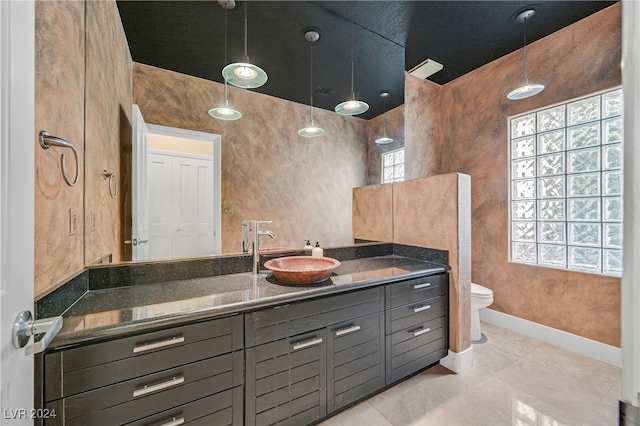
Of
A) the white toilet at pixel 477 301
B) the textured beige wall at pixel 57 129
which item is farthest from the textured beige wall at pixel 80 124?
the white toilet at pixel 477 301

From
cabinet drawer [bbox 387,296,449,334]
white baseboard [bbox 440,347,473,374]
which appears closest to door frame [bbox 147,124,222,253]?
cabinet drawer [bbox 387,296,449,334]

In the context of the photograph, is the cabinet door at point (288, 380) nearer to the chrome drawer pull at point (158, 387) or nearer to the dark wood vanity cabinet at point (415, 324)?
the chrome drawer pull at point (158, 387)

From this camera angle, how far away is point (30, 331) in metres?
0.60

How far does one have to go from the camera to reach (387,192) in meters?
2.48

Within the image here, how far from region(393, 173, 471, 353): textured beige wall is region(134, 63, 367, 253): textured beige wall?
0.62 m

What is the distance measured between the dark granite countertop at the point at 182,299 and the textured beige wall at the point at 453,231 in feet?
1.12

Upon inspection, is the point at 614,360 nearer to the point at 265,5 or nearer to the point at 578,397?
the point at 578,397

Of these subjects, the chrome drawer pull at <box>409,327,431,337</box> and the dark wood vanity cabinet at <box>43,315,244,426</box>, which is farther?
the chrome drawer pull at <box>409,327,431,337</box>

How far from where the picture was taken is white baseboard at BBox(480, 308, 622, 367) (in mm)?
2162

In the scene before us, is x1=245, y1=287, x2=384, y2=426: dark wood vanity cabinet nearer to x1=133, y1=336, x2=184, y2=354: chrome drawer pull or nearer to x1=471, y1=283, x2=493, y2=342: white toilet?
x1=133, y1=336, x2=184, y2=354: chrome drawer pull

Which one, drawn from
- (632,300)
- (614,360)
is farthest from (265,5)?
(614,360)

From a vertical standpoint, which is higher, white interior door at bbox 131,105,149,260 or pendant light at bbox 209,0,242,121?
pendant light at bbox 209,0,242,121

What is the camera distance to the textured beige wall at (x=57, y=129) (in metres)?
0.94

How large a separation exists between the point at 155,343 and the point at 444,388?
194 cm
